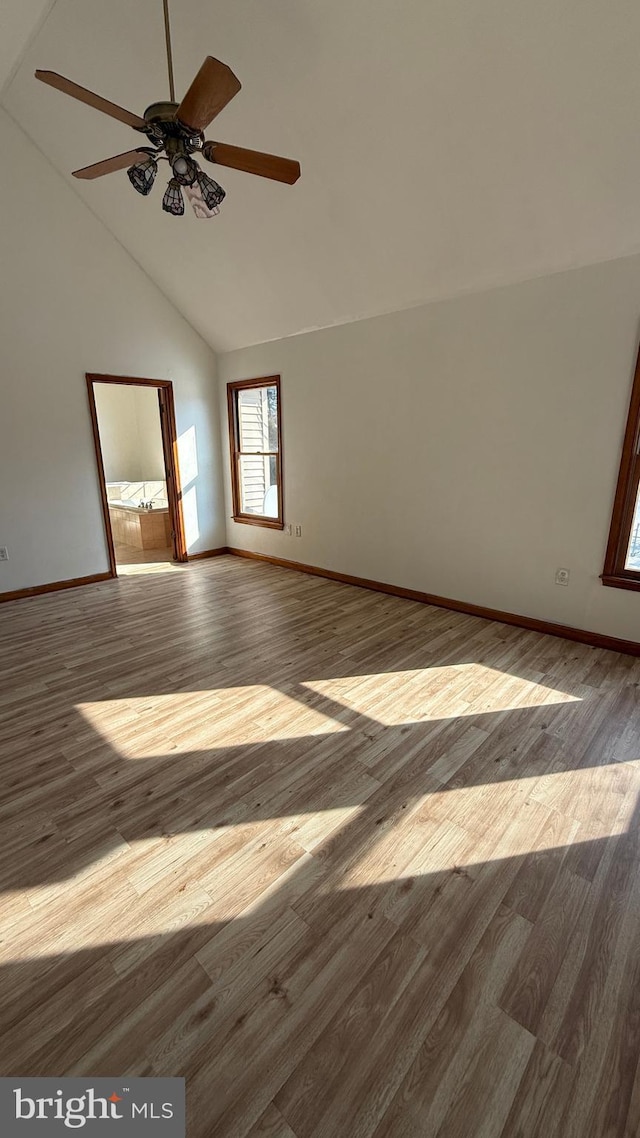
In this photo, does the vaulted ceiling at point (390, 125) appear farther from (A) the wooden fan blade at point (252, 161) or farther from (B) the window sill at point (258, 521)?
(B) the window sill at point (258, 521)

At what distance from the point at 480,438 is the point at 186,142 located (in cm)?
264

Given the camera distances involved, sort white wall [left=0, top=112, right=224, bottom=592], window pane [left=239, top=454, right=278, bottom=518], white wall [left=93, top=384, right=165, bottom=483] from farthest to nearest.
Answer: white wall [left=93, top=384, right=165, bottom=483] → window pane [left=239, top=454, right=278, bottom=518] → white wall [left=0, top=112, right=224, bottom=592]

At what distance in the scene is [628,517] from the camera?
3195 millimetres

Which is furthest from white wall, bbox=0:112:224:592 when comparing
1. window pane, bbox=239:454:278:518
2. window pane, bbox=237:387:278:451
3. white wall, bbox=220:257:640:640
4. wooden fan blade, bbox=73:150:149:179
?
wooden fan blade, bbox=73:150:149:179

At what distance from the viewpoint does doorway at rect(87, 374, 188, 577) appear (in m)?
5.32

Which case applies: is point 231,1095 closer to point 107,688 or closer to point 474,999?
point 474,999

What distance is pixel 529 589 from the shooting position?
12.2ft

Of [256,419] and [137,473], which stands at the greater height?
[256,419]

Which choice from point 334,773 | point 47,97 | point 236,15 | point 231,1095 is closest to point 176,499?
point 47,97

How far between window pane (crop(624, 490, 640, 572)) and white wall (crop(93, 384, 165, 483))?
7.40m

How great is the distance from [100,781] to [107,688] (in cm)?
90

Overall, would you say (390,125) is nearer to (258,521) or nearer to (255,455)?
(255,455)

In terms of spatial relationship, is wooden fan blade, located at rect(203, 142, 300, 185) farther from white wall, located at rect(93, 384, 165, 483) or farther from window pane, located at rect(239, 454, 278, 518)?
white wall, located at rect(93, 384, 165, 483)

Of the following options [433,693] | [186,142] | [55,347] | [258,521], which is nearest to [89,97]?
→ [186,142]
